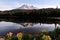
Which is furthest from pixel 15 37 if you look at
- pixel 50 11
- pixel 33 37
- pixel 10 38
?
pixel 50 11

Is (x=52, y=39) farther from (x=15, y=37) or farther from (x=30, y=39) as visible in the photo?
(x=15, y=37)

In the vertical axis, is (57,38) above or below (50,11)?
above

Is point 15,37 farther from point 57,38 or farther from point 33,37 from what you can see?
point 57,38

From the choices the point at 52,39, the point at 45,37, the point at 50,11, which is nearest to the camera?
the point at 45,37

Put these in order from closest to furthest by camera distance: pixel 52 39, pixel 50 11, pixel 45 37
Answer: pixel 45 37 < pixel 52 39 < pixel 50 11

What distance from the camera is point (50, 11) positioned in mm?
4238

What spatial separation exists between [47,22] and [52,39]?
145 cm

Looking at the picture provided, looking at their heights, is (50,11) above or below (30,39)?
below

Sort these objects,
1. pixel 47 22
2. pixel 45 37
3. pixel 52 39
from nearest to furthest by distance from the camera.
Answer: pixel 45 37, pixel 52 39, pixel 47 22

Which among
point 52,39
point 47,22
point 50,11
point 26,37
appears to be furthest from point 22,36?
point 50,11

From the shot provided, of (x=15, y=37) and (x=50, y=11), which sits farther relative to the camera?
(x=50, y=11)

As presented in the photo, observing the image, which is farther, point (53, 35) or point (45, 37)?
point (53, 35)

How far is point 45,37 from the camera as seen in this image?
1268 millimetres

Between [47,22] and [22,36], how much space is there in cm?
154
